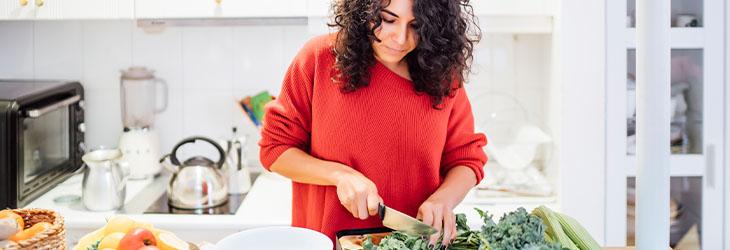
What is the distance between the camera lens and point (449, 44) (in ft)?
4.54

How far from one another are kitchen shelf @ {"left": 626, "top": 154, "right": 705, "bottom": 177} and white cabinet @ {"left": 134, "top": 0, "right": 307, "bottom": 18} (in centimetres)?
98

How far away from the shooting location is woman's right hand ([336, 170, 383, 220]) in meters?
1.22

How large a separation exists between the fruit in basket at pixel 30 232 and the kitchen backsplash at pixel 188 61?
5.37 feet

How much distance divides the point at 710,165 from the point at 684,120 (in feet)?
0.45

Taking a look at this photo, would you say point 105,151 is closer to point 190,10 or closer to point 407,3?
point 190,10

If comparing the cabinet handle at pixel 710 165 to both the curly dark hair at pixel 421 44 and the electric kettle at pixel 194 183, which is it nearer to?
the curly dark hair at pixel 421 44

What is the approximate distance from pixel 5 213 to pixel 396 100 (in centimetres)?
66

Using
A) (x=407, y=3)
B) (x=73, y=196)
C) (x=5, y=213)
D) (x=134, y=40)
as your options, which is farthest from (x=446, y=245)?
(x=134, y=40)

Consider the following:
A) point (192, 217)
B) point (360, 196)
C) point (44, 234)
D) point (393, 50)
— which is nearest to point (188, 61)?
point (192, 217)

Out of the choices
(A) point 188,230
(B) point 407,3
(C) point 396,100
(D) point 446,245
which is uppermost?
(B) point 407,3

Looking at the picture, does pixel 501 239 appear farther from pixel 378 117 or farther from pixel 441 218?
pixel 378 117

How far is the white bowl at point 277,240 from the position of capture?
106 centimetres

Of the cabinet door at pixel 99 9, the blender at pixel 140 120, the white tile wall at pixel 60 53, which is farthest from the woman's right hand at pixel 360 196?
the white tile wall at pixel 60 53

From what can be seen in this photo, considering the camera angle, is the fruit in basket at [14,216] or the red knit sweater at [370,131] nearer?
the fruit in basket at [14,216]
